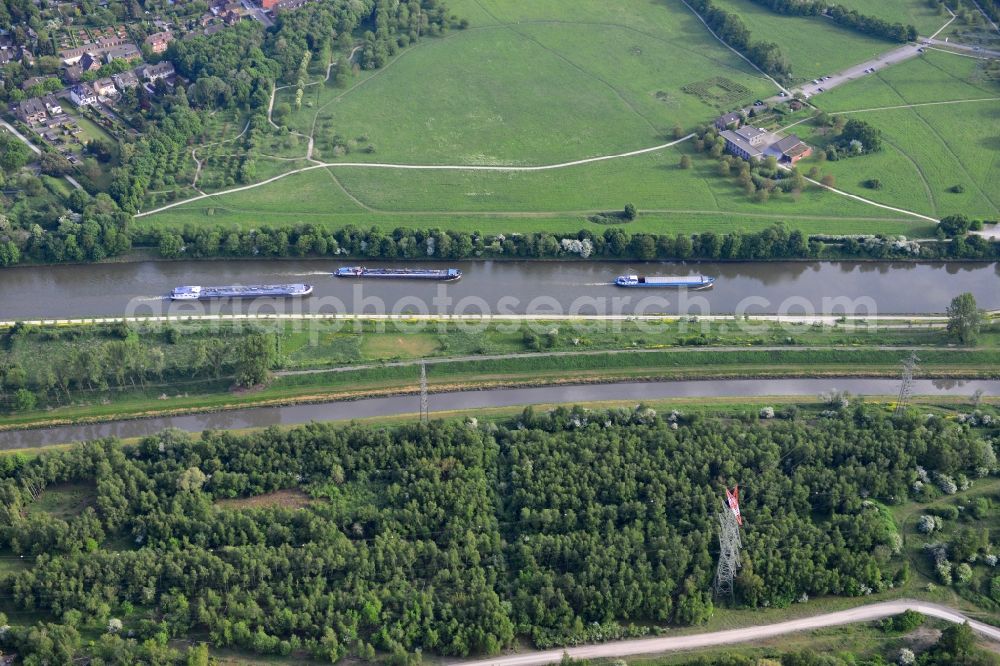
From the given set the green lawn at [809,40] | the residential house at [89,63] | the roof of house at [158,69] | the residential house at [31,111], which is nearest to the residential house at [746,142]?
the green lawn at [809,40]

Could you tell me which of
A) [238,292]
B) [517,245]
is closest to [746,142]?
[517,245]

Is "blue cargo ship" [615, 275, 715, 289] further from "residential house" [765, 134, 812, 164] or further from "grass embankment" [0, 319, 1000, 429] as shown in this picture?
"residential house" [765, 134, 812, 164]

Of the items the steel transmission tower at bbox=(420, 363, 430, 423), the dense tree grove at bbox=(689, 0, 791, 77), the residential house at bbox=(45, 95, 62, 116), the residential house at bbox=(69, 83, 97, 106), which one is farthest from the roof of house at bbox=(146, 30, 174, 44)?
the dense tree grove at bbox=(689, 0, 791, 77)

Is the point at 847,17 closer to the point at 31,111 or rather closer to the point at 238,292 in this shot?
the point at 238,292

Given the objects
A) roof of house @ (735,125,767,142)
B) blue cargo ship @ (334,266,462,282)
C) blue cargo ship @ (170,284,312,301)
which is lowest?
blue cargo ship @ (170,284,312,301)

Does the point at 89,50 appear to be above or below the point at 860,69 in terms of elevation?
above

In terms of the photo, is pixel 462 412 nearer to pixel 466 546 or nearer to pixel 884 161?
pixel 466 546

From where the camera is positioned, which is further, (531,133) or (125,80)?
(125,80)

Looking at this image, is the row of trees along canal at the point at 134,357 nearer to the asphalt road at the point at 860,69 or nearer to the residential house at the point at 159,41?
the asphalt road at the point at 860,69
